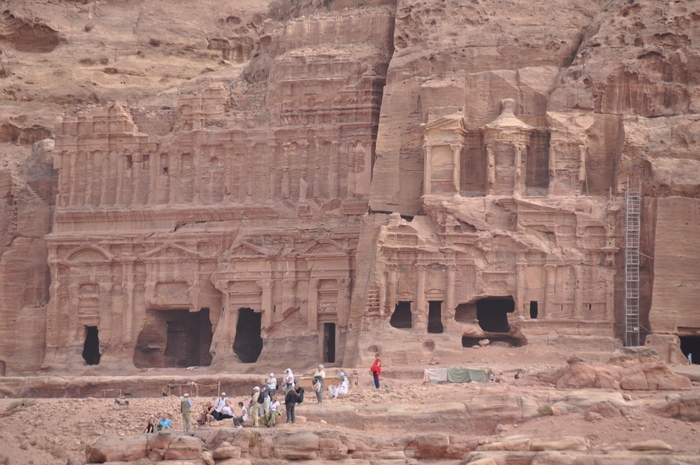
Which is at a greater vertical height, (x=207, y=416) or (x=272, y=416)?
(x=272, y=416)

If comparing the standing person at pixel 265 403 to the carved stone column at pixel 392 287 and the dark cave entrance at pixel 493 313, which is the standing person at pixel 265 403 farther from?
the dark cave entrance at pixel 493 313

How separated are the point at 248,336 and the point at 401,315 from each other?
858 cm

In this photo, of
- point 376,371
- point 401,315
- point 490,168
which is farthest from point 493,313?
point 376,371

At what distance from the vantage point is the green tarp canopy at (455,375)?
50.0 metres

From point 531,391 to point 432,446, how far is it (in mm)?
4910

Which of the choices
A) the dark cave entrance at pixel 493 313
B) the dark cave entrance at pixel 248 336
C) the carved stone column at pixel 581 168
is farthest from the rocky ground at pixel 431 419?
the dark cave entrance at pixel 248 336

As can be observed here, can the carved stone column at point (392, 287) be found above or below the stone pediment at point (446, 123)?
below

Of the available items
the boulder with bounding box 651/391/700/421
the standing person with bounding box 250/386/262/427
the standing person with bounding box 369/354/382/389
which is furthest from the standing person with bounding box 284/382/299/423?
the boulder with bounding box 651/391/700/421

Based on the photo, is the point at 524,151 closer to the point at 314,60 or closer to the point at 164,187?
the point at 314,60

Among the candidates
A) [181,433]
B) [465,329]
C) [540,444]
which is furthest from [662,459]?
[465,329]

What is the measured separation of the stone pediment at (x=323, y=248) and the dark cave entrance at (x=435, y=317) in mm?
5448

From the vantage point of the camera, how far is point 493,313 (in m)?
57.4

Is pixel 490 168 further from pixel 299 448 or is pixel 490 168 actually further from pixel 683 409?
pixel 299 448

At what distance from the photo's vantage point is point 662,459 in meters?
38.1
